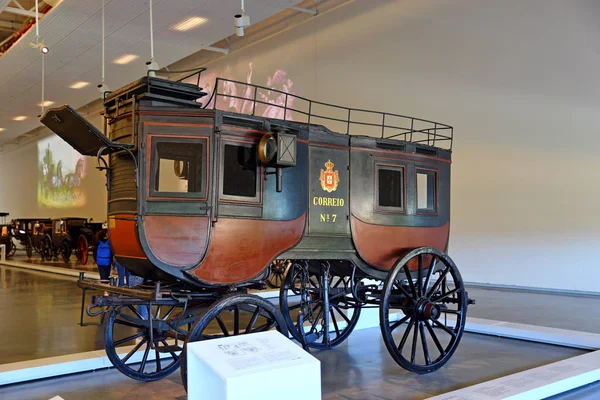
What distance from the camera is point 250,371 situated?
8.00 ft

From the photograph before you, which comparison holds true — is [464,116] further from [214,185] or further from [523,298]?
[214,185]

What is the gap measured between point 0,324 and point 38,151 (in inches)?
1026

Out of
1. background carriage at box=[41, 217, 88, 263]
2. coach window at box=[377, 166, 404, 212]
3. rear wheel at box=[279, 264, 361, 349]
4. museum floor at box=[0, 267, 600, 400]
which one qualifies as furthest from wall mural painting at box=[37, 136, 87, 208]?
coach window at box=[377, 166, 404, 212]

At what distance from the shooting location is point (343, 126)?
49.3 ft

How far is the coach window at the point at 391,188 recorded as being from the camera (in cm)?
557

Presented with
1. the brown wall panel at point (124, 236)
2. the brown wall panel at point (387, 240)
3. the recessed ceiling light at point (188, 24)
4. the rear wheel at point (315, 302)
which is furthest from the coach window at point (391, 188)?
the recessed ceiling light at point (188, 24)

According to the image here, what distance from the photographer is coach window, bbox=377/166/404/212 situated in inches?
219

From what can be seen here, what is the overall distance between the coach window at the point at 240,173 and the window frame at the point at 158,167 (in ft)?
0.53

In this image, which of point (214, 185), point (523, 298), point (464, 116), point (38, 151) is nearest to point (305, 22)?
point (464, 116)

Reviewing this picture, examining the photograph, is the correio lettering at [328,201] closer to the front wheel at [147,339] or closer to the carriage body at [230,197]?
the carriage body at [230,197]

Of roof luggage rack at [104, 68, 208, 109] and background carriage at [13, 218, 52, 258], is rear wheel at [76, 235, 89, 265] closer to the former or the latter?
background carriage at [13, 218, 52, 258]

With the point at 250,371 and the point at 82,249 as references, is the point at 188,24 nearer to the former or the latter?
the point at 82,249

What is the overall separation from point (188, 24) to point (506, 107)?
744 cm

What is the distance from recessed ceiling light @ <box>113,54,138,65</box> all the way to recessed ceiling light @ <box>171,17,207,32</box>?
104 inches
